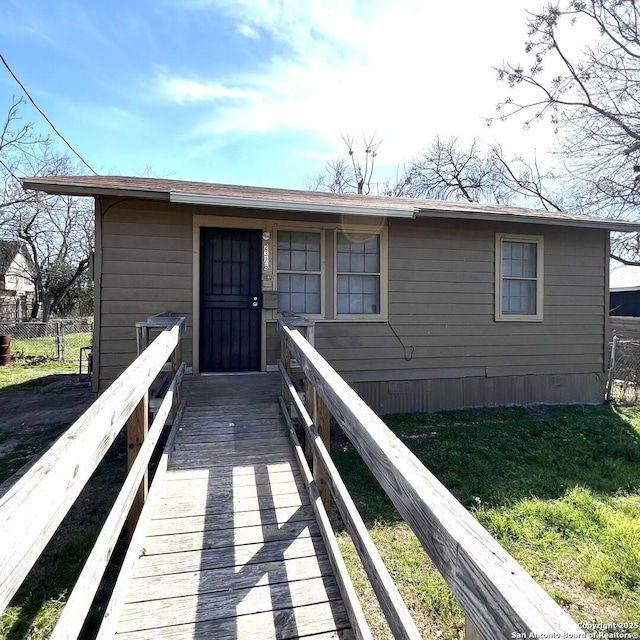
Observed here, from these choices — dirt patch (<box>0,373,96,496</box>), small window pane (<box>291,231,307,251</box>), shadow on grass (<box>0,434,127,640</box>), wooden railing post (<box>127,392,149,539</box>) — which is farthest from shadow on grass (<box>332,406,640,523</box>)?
dirt patch (<box>0,373,96,496</box>)

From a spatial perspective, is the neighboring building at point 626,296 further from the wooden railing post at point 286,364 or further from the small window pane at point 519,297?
the wooden railing post at point 286,364

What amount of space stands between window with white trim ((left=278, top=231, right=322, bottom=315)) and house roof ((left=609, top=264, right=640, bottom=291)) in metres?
18.6

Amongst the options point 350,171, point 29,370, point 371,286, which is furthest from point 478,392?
point 350,171

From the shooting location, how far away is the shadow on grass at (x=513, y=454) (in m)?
3.78

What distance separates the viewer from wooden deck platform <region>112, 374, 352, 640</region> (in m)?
1.64

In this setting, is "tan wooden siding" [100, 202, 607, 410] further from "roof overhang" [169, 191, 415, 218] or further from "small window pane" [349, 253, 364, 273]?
"roof overhang" [169, 191, 415, 218]

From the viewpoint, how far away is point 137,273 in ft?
16.6

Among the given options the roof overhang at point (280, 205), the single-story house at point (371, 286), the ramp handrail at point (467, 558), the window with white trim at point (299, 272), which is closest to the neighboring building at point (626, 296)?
the single-story house at point (371, 286)

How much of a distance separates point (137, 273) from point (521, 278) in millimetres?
5915

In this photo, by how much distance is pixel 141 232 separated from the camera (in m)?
5.06

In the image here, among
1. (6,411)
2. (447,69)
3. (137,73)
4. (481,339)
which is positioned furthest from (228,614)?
(447,69)

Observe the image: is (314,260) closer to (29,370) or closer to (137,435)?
(137,435)

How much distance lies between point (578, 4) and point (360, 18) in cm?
1006

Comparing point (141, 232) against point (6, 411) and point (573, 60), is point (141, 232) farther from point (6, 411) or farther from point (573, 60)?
point (573, 60)
